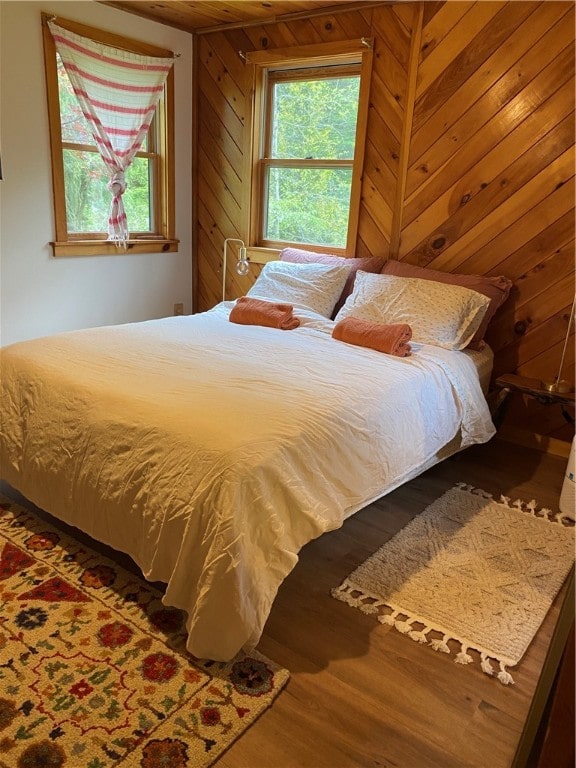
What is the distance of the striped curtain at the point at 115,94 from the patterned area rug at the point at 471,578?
291 centimetres

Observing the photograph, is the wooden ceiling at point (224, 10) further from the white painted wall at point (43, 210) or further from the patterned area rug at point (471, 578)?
the patterned area rug at point (471, 578)

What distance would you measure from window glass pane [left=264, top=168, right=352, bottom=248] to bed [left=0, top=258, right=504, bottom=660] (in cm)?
139

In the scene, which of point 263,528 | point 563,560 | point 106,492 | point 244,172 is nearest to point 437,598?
point 563,560

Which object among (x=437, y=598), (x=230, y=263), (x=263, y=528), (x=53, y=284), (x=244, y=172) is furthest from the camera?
(x=230, y=263)

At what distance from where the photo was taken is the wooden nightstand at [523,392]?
9.53ft

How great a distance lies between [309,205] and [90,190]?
149 cm

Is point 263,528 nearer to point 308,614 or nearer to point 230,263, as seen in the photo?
point 308,614

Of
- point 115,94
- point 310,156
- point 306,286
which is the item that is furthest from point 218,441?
point 115,94

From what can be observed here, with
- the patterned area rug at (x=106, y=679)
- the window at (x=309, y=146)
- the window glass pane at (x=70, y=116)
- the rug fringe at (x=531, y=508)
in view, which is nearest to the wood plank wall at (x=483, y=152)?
the window at (x=309, y=146)

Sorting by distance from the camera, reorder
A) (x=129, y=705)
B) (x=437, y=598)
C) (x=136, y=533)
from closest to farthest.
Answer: (x=129, y=705) → (x=136, y=533) → (x=437, y=598)

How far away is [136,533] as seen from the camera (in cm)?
183

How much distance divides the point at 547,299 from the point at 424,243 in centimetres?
79

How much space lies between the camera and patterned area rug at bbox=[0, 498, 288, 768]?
1413 millimetres

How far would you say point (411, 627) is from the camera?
1.89 meters
